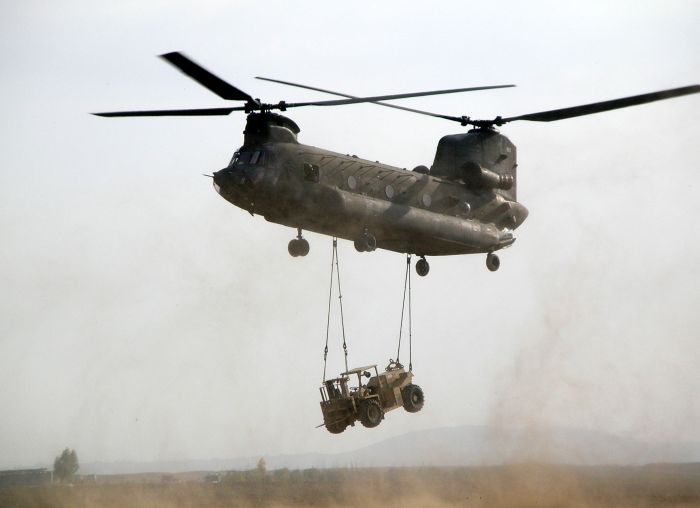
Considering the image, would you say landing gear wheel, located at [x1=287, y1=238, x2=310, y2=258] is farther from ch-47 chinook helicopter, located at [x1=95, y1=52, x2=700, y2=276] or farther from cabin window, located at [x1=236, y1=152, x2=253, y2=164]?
cabin window, located at [x1=236, y1=152, x2=253, y2=164]

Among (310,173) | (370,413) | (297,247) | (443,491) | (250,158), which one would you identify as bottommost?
(443,491)

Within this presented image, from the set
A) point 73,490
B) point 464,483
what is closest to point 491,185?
point 464,483

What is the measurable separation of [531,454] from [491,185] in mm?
17171

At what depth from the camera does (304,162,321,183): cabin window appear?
2308cm

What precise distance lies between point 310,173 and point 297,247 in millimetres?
1833

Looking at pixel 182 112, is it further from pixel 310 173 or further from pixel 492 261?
pixel 492 261

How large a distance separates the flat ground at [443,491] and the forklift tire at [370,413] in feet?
47.3

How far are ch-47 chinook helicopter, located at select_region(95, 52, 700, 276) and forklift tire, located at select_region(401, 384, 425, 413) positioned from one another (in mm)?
3424

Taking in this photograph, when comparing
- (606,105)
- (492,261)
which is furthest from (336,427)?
(606,105)

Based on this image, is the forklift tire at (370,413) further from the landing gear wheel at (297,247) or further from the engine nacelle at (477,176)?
the engine nacelle at (477,176)

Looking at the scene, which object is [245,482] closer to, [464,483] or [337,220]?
[464,483]

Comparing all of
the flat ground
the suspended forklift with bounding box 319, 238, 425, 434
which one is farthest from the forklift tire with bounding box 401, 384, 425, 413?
the flat ground

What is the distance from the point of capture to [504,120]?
29266 millimetres

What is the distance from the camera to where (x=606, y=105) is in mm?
25469
